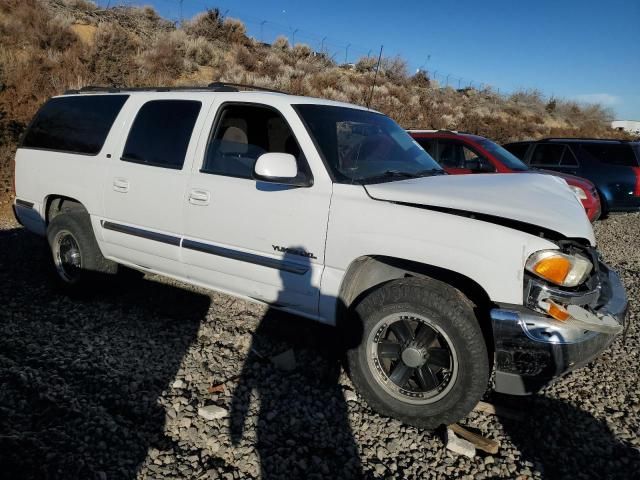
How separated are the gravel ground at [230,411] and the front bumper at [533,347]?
1.67 ft

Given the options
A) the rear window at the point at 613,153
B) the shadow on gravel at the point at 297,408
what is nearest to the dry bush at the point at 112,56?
the shadow on gravel at the point at 297,408

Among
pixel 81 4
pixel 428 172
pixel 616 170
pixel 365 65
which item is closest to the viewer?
pixel 428 172

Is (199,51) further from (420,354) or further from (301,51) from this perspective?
(420,354)

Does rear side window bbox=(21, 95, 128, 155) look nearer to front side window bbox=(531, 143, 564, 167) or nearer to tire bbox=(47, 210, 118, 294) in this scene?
Answer: tire bbox=(47, 210, 118, 294)

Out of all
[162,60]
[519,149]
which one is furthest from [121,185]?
[162,60]

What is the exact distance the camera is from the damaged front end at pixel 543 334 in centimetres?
232

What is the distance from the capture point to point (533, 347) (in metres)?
2.33

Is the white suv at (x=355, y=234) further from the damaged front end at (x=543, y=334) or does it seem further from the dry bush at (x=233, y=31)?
the dry bush at (x=233, y=31)

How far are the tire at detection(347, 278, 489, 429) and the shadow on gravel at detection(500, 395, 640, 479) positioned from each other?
51 cm

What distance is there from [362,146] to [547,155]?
781 cm

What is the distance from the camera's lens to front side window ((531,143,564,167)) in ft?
30.9

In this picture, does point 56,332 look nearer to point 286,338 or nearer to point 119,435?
point 119,435

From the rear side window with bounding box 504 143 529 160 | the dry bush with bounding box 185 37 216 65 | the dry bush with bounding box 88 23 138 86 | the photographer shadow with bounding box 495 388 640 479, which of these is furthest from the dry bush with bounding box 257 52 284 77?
the photographer shadow with bounding box 495 388 640 479

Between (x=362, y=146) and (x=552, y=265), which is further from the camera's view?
(x=362, y=146)
